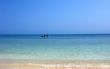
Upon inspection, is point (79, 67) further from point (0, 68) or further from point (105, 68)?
point (0, 68)

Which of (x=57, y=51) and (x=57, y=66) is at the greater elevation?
(x=57, y=51)

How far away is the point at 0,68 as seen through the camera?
8609 millimetres

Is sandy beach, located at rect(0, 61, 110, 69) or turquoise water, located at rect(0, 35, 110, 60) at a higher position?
turquoise water, located at rect(0, 35, 110, 60)

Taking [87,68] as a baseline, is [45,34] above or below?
above

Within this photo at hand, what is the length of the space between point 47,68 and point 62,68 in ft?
2.10

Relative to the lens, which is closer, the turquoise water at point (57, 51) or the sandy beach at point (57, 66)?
the sandy beach at point (57, 66)

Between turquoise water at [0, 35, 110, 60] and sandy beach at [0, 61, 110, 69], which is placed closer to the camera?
sandy beach at [0, 61, 110, 69]

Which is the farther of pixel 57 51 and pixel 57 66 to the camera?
pixel 57 51

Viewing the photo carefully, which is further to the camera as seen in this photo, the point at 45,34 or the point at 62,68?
the point at 45,34

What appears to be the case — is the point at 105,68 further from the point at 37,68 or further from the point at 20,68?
the point at 20,68

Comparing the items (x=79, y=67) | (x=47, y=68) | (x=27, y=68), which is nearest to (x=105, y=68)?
(x=79, y=67)

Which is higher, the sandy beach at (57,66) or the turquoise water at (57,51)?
the turquoise water at (57,51)

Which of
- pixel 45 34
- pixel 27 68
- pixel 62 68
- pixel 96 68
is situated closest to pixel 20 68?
pixel 27 68

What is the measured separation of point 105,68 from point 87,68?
2.50ft
